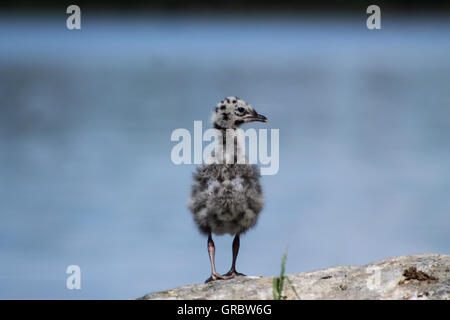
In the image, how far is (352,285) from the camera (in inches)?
232

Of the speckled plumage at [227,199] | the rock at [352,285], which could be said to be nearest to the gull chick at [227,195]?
the speckled plumage at [227,199]

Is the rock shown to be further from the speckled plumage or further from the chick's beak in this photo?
the chick's beak

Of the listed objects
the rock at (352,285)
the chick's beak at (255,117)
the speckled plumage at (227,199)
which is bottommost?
the rock at (352,285)

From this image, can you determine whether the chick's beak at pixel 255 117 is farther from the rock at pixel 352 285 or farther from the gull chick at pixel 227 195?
the rock at pixel 352 285

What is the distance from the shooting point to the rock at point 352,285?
220 inches

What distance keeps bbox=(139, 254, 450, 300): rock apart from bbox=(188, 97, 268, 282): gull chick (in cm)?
50

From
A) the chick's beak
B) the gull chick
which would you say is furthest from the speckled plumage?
the chick's beak

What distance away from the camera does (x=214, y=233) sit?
671 centimetres

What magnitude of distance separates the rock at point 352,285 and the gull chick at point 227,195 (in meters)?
0.50

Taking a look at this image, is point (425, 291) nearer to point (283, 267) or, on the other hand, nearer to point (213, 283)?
point (283, 267)

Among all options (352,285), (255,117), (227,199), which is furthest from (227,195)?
(352,285)

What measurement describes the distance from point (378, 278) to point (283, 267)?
5.27ft

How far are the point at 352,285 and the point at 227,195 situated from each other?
1631 mm
